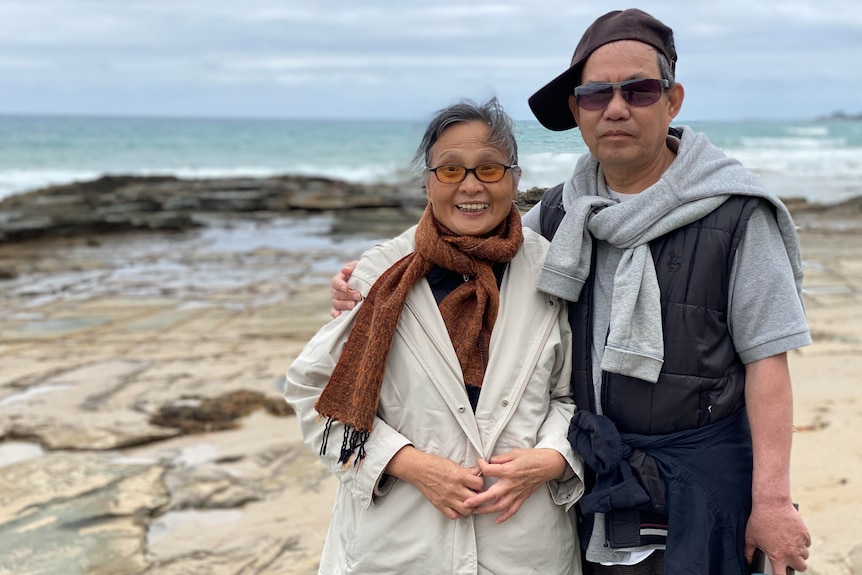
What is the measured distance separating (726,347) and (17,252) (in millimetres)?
16117

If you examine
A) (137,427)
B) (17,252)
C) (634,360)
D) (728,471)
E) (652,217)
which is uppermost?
(652,217)

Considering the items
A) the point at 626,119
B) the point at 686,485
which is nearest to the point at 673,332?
the point at 686,485

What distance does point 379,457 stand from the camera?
2.08 meters

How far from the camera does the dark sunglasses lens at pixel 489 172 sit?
214 centimetres

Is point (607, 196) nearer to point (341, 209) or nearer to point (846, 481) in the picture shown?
point (846, 481)

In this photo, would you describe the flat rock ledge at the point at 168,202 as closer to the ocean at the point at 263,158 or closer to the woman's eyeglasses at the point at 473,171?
the ocean at the point at 263,158

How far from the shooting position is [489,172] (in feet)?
7.04

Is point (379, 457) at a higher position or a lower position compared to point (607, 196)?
lower

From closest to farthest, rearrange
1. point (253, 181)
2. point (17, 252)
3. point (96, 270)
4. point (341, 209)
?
point (96, 270) < point (17, 252) < point (341, 209) < point (253, 181)

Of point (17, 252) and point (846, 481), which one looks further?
point (17, 252)

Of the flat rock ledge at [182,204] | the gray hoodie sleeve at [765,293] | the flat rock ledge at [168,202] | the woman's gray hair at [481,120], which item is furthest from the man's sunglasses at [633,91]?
the flat rock ledge at [168,202]

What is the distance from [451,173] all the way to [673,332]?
69 cm

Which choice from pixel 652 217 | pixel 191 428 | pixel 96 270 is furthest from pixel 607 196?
pixel 96 270

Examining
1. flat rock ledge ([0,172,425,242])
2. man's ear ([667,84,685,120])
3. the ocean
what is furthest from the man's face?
the ocean
